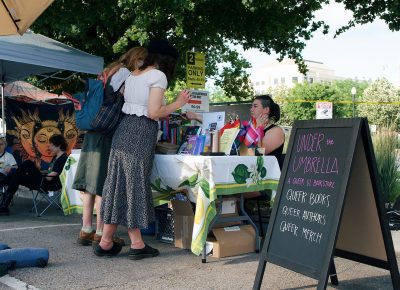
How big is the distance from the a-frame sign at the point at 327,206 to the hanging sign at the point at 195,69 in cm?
532

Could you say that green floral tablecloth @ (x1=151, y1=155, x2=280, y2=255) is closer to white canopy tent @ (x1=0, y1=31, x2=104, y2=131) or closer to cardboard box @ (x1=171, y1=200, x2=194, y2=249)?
cardboard box @ (x1=171, y1=200, x2=194, y2=249)

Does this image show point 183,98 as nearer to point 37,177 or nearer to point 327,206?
point 327,206

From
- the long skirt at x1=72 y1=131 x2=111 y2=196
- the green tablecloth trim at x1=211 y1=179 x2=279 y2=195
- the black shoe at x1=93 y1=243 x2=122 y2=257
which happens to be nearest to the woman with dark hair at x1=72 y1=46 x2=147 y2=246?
the long skirt at x1=72 y1=131 x2=111 y2=196

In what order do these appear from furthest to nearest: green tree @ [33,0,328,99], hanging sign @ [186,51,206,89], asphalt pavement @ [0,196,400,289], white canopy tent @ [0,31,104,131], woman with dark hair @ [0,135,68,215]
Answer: green tree @ [33,0,328,99]
hanging sign @ [186,51,206,89]
white canopy tent @ [0,31,104,131]
woman with dark hair @ [0,135,68,215]
asphalt pavement @ [0,196,400,289]

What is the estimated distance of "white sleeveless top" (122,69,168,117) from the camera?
15.2 feet

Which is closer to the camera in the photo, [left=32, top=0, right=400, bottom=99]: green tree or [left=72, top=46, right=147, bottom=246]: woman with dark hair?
[left=72, top=46, right=147, bottom=246]: woman with dark hair

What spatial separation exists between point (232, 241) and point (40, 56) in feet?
18.5

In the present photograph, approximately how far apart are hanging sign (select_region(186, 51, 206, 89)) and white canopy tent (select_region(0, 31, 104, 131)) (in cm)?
189

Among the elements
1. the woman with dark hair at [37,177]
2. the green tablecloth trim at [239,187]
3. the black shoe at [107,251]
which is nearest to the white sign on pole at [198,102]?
the woman with dark hair at [37,177]

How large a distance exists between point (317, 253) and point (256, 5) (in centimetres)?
780

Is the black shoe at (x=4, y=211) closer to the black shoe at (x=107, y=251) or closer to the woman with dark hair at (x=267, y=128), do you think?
the black shoe at (x=107, y=251)

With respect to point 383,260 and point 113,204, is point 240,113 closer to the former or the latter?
point 113,204

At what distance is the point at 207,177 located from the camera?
458 centimetres

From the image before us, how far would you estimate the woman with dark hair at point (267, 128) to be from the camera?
5.44 metres
